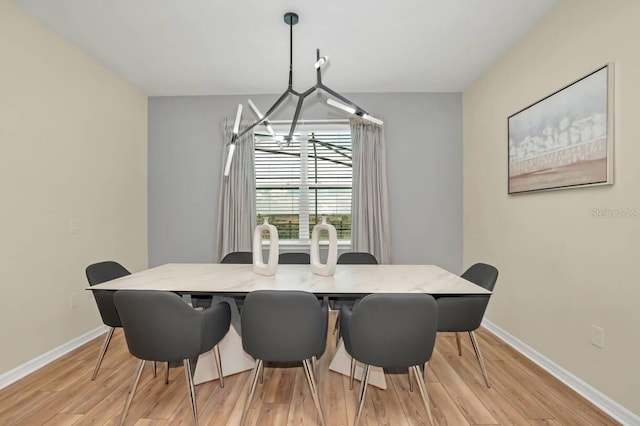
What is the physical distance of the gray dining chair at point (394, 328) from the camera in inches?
66.7

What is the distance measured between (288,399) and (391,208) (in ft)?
8.57

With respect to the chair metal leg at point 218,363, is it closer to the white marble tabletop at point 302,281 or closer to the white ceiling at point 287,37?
the white marble tabletop at point 302,281

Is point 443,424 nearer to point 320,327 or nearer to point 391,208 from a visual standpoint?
point 320,327

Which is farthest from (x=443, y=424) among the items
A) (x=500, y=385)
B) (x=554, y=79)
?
(x=554, y=79)

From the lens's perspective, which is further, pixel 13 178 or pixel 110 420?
pixel 13 178

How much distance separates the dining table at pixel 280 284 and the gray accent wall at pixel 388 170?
1.45 m

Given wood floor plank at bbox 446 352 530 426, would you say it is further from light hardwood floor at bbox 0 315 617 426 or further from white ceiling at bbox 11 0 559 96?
white ceiling at bbox 11 0 559 96

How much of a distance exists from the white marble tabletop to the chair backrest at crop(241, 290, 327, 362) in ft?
0.82

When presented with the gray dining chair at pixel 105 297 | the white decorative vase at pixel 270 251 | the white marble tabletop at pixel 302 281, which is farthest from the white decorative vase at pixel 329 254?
the gray dining chair at pixel 105 297

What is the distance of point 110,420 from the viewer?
198 centimetres

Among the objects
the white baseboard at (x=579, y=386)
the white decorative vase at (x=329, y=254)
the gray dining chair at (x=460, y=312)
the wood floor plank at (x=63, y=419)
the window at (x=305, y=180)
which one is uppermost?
the window at (x=305, y=180)

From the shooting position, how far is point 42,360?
8.86ft

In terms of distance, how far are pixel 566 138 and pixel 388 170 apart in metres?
2.00

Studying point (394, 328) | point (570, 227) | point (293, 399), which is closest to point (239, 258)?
point (293, 399)
